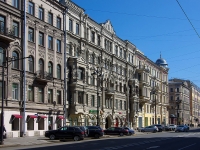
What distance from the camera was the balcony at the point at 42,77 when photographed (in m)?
43.0

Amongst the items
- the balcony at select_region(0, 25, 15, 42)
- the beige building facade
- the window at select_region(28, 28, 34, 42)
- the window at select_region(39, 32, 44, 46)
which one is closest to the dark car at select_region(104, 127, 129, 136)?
the beige building facade

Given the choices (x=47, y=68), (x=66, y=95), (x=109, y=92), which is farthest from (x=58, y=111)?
(x=109, y=92)

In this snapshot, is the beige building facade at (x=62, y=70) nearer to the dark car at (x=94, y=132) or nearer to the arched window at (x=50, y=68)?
the arched window at (x=50, y=68)

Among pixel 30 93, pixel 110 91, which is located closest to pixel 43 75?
pixel 30 93

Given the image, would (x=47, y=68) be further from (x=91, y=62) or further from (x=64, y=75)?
(x=91, y=62)

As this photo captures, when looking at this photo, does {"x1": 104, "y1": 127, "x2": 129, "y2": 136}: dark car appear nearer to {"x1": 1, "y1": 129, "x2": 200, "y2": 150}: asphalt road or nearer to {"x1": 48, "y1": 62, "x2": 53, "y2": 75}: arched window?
{"x1": 48, "y1": 62, "x2": 53, "y2": 75}: arched window

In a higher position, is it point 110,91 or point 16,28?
point 16,28

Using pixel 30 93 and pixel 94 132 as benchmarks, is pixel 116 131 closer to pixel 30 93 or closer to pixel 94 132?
pixel 94 132

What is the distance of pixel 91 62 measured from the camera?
57.8 meters

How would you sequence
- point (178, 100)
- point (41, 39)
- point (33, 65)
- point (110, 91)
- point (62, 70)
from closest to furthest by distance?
point (33, 65) → point (41, 39) → point (62, 70) → point (110, 91) → point (178, 100)

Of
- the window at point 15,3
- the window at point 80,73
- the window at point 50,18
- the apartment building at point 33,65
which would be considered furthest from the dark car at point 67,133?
the window at point 80,73

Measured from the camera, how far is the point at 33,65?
42.9 metres

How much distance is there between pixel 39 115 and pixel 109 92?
22245mm

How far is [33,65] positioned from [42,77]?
1955 mm
